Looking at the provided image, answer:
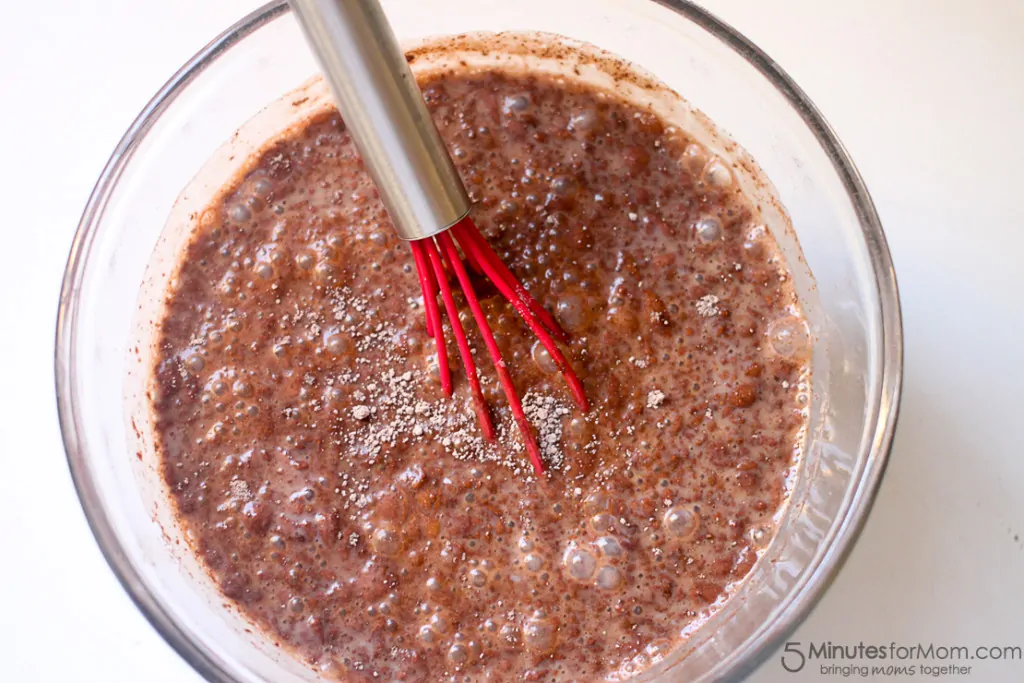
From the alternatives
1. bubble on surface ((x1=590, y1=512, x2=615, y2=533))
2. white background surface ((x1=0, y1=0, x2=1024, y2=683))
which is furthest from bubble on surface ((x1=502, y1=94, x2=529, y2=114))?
bubble on surface ((x1=590, y1=512, x2=615, y2=533))

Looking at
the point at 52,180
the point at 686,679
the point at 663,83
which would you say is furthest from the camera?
the point at 52,180

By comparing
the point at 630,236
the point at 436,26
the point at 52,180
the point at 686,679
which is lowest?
the point at 686,679

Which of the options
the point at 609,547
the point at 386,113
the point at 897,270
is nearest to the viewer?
the point at 386,113

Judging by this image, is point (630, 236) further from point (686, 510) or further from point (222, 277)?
point (222, 277)

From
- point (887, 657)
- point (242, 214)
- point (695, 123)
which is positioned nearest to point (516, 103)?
point (695, 123)

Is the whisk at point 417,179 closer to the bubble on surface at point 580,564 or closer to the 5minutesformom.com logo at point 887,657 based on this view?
the bubble on surface at point 580,564

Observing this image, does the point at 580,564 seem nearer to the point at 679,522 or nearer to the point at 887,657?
the point at 679,522

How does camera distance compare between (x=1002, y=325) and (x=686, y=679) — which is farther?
(x=1002, y=325)

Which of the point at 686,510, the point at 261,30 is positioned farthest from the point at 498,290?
the point at 261,30
